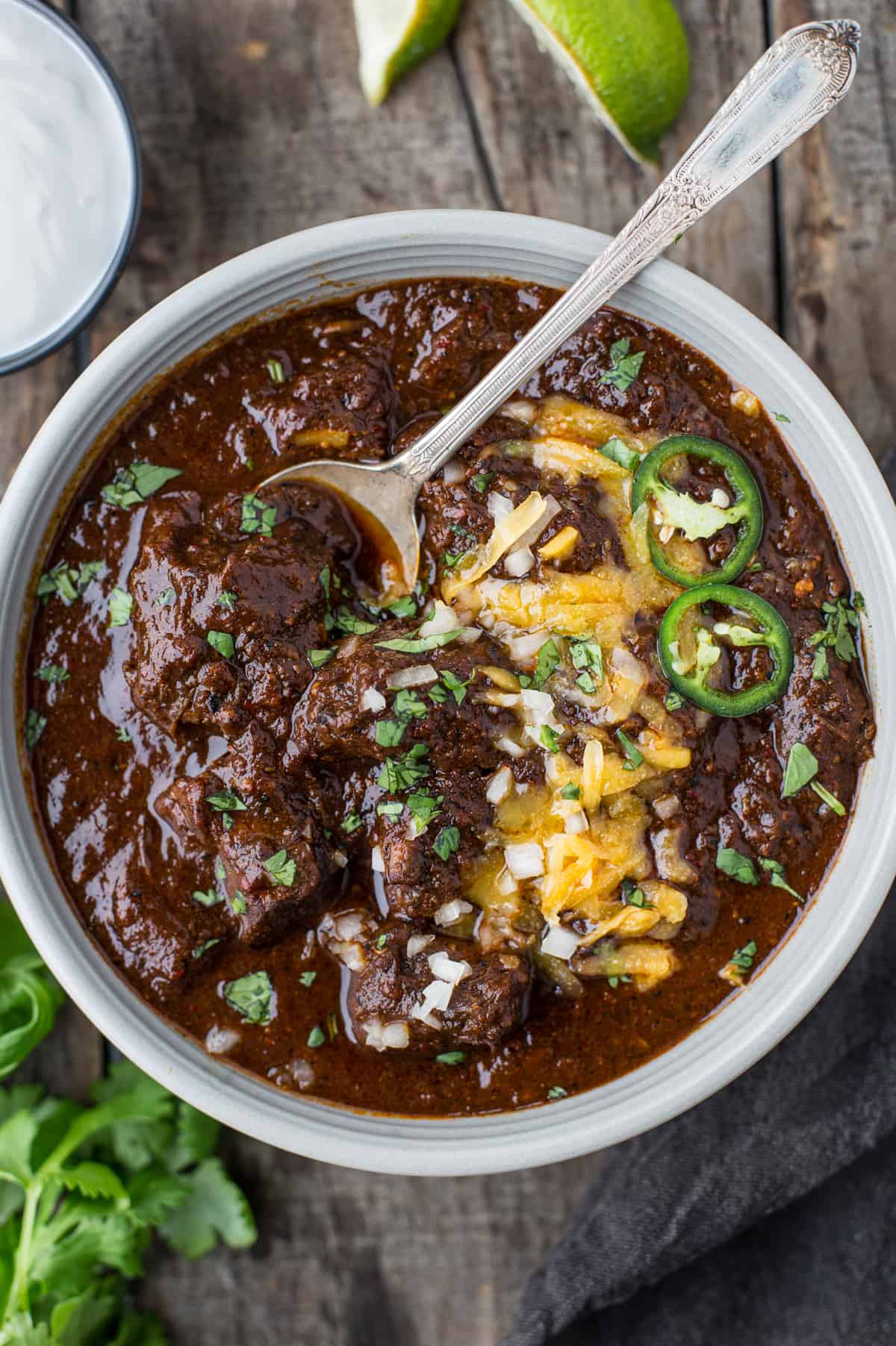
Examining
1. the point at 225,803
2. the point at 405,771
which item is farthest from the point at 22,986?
the point at 405,771

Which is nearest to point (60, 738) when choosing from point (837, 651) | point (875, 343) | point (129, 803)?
point (129, 803)

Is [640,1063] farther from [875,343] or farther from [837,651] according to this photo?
[875,343]

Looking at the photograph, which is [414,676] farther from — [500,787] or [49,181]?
[49,181]

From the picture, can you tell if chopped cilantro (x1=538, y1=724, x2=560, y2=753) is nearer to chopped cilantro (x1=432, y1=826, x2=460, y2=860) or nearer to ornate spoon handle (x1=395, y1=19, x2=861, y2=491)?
chopped cilantro (x1=432, y1=826, x2=460, y2=860)

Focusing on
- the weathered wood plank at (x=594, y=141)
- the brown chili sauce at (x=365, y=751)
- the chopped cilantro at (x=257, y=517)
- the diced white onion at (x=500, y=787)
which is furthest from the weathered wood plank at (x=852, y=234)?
the chopped cilantro at (x=257, y=517)

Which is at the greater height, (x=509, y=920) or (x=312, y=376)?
(x=312, y=376)

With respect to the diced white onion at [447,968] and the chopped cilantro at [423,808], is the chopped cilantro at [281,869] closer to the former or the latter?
the chopped cilantro at [423,808]
